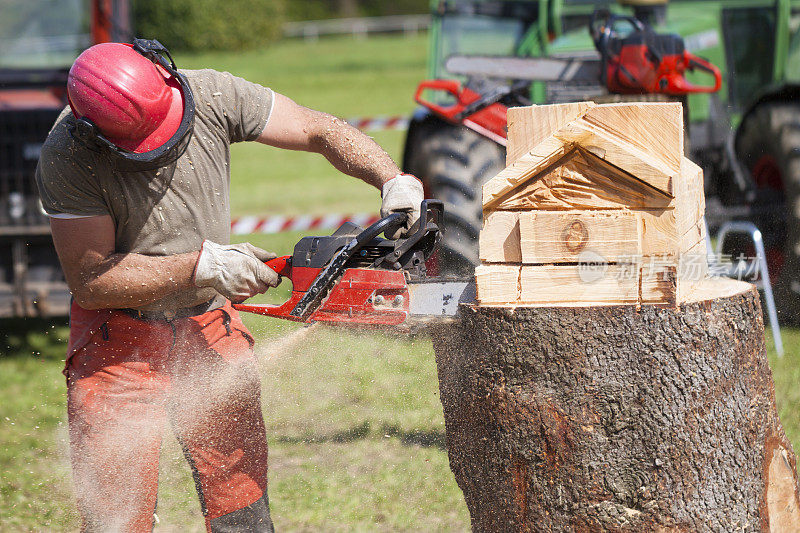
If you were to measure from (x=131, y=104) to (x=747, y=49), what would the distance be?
510cm

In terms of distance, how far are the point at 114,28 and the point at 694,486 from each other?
5.59 meters

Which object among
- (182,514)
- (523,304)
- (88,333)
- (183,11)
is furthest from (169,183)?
(183,11)

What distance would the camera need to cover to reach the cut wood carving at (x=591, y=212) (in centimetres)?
236

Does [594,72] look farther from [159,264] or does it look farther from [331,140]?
[159,264]

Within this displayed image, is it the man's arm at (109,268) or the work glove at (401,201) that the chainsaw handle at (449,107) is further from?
the man's arm at (109,268)

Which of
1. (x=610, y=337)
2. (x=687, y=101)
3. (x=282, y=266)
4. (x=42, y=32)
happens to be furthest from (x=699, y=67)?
(x=42, y=32)

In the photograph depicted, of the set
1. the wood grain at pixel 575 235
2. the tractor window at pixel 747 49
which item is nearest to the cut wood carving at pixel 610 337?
the wood grain at pixel 575 235

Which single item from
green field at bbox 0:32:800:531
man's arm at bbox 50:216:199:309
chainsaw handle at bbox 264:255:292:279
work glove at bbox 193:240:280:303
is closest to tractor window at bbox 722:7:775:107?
green field at bbox 0:32:800:531

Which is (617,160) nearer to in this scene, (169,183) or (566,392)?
(566,392)

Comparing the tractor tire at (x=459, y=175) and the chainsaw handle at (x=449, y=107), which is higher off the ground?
the chainsaw handle at (x=449, y=107)

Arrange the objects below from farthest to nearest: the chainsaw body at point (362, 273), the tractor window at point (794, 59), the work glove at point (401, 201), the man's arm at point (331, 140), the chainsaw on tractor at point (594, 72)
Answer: the tractor window at point (794, 59) < the chainsaw on tractor at point (594, 72) < the man's arm at point (331, 140) < the work glove at point (401, 201) < the chainsaw body at point (362, 273)

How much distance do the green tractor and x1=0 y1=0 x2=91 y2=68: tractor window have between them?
280 cm

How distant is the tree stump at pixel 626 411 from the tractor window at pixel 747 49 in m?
4.18

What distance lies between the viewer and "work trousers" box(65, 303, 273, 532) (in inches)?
112
